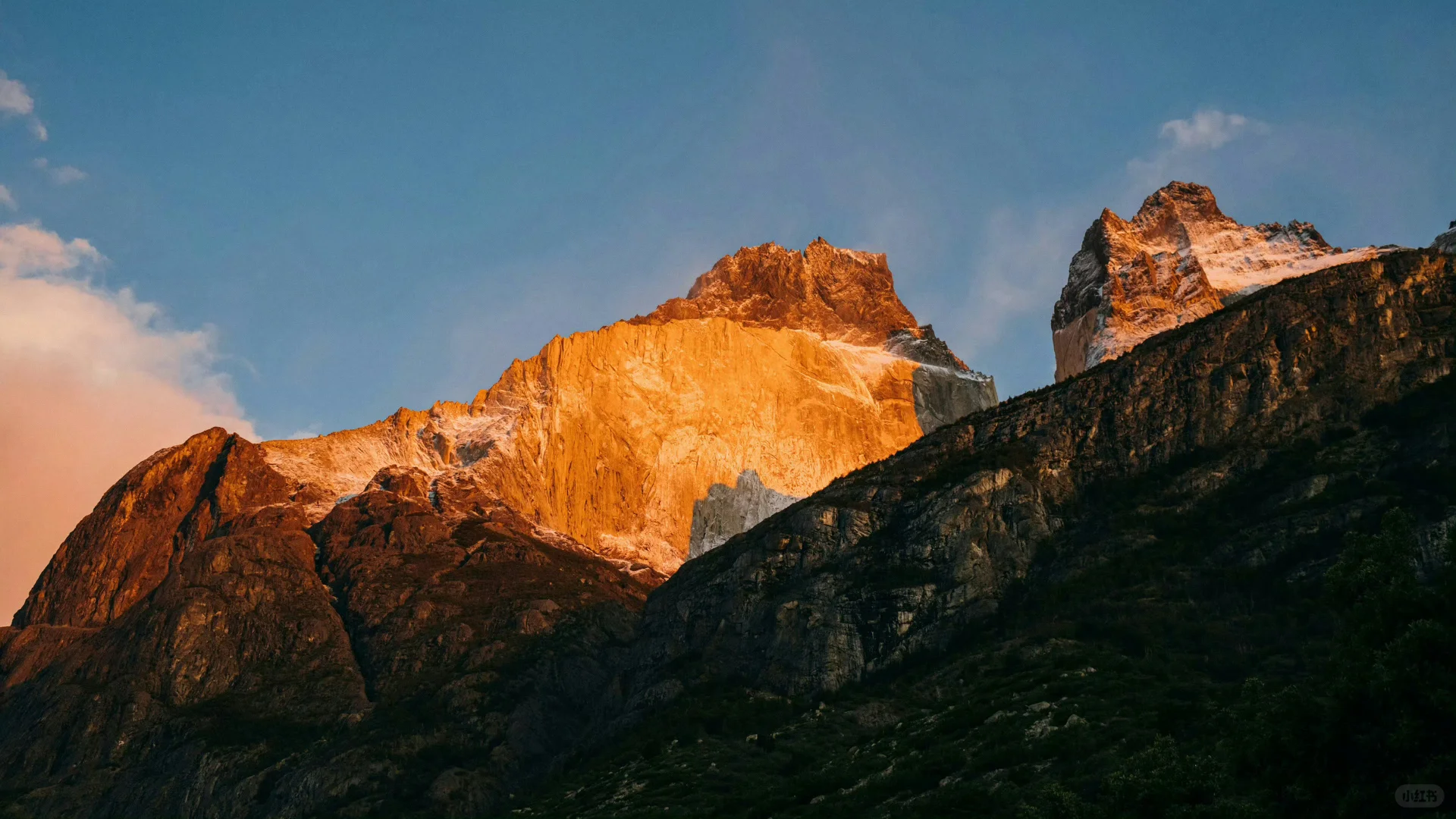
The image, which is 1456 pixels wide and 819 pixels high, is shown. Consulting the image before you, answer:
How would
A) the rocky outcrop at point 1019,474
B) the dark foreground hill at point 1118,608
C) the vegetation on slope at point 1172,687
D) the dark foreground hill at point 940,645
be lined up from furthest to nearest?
the rocky outcrop at point 1019,474 → the dark foreground hill at point 940,645 → the dark foreground hill at point 1118,608 → the vegetation on slope at point 1172,687

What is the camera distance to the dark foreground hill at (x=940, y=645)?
92.8 m

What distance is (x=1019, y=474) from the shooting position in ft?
501

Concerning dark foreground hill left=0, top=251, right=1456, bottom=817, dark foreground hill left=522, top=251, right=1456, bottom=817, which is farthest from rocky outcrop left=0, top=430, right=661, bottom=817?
dark foreground hill left=522, top=251, right=1456, bottom=817

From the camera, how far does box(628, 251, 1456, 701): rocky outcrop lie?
140 m

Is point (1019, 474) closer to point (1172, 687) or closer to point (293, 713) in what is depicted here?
point (1172, 687)

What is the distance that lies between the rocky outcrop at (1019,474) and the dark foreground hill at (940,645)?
399 millimetres

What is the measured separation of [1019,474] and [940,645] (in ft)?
91.1

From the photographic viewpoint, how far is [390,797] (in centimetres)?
15250

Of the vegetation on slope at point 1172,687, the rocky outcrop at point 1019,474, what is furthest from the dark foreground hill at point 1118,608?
the rocky outcrop at point 1019,474

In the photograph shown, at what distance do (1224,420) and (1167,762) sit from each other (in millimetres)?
97181

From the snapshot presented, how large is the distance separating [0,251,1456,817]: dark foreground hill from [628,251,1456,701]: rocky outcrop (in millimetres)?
399

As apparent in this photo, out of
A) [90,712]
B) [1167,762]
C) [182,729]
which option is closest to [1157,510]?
[1167,762]

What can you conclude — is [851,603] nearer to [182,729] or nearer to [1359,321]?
[1359,321]

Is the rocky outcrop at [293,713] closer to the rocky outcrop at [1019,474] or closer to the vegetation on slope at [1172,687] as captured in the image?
the rocky outcrop at [1019,474]
